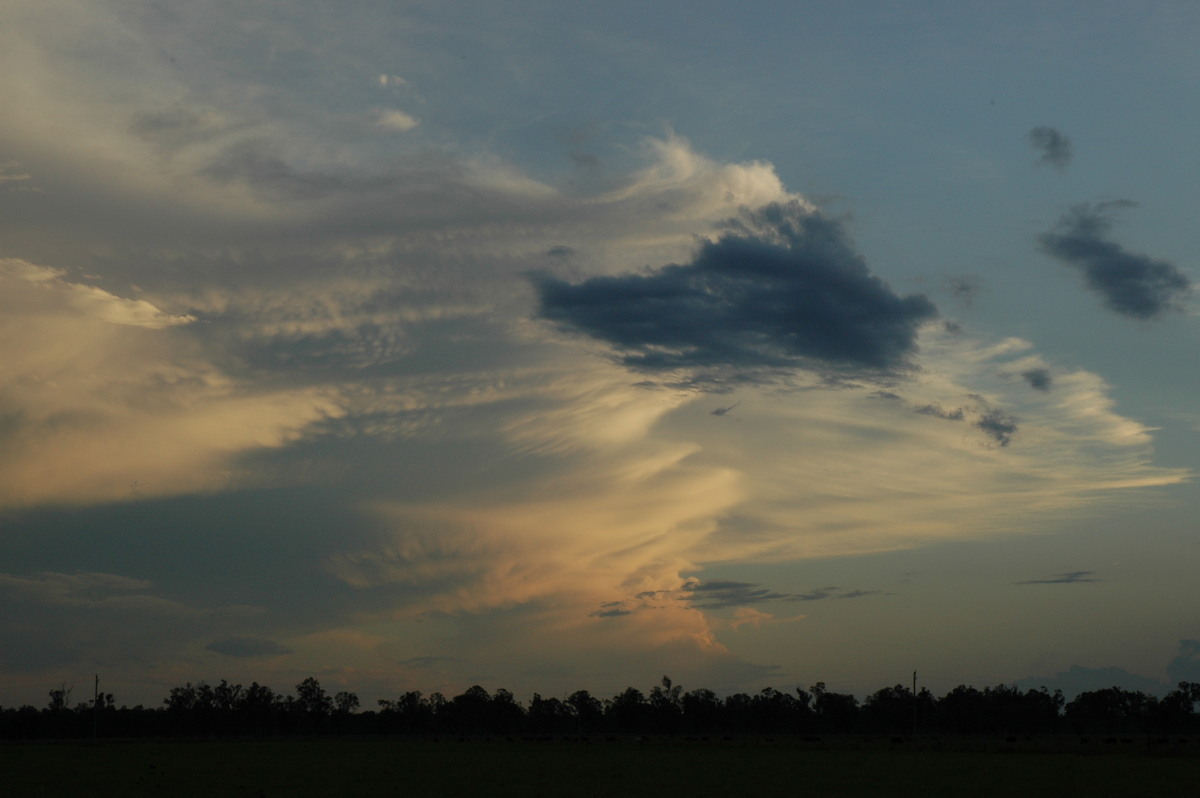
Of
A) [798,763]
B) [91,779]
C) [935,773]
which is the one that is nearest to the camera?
[91,779]

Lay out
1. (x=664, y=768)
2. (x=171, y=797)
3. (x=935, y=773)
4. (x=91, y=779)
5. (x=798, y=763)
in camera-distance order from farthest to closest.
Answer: (x=798, y=763) < (x=664, y=768) < (x=935, y=773) < (x=91, y=779) < (x=171, y=797)

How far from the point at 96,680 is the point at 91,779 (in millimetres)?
140549

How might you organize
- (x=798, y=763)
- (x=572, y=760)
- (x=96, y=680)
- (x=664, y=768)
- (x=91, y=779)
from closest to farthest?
(x=91, y=779), (x=664, y=768), (x=798, y=763), (x=572, y=760), (x=96, y=680)

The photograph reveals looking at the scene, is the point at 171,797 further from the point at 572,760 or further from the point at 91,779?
the point at 572,760

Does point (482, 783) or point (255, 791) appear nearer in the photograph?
point (255, 791)

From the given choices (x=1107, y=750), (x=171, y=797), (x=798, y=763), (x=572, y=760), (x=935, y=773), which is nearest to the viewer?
(x=171, y=797)

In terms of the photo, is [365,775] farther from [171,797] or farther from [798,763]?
[798,763]

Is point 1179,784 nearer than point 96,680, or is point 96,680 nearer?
point 1179,784

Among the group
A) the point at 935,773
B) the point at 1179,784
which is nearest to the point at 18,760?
the point at 935,773

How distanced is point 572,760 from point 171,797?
40287mm

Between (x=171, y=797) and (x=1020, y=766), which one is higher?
(x=171, y=797)

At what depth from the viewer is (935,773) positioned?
62.9 metres

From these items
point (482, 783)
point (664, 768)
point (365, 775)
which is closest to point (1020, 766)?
point (664, 768)

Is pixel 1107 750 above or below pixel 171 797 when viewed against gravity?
below
